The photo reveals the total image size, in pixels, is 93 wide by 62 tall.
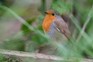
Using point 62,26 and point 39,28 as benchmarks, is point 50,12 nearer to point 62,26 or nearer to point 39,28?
point 62,26

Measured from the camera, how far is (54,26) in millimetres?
5129

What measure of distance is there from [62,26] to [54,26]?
0.32 feet

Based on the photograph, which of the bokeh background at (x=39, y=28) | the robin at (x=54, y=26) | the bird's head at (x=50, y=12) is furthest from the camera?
the bird's head at (x=50, y=12)

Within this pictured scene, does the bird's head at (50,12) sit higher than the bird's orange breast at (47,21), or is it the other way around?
the bird's head at (50,12)

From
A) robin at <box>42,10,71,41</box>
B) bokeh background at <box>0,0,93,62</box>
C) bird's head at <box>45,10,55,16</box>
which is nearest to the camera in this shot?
bokeh background at <box>0,0,93,62</box>

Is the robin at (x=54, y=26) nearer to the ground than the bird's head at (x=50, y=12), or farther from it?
nearer to the ground

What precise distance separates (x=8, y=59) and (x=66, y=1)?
5.68 ft

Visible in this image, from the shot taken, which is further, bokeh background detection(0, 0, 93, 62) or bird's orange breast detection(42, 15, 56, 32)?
bird's orange breast detection(42, 15, 56, 32)

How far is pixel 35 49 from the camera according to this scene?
16.7 feet

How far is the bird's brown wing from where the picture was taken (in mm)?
4995

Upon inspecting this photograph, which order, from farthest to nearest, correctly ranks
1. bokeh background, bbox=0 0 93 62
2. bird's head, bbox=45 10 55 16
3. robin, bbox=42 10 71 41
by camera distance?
1. bird's head, bbox=45 10 55 16
2. robin, bbox=42 10 71 41
3. bokeh background, bbox=0 0 93 62

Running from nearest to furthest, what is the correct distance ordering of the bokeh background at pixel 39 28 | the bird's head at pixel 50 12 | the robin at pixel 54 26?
the bokeh background at pixel 39 28
the robin at pixel 54 26
the bird's head at pixel 50 12

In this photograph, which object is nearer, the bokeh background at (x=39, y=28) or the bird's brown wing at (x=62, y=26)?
the bokeh background at (x=39, y=28)

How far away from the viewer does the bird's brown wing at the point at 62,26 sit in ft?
16.4
